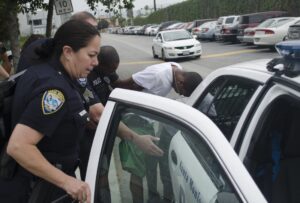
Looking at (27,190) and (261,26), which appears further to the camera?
(261,26)

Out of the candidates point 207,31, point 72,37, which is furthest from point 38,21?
point 72,37

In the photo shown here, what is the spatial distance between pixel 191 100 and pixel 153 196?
140 cm

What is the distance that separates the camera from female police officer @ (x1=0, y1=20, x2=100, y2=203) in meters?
2.01

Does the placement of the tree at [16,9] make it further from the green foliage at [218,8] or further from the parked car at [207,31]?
the green foliage at [218,8]

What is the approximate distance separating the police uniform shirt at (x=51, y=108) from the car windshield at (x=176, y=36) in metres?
19.6

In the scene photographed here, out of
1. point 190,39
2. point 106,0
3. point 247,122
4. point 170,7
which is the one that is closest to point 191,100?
point 247,122

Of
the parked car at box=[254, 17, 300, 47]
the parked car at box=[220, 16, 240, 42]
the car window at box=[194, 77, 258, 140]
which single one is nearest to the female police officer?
the car window at box=[194, 77, 258, 140]

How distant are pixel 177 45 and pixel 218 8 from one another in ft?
81.4

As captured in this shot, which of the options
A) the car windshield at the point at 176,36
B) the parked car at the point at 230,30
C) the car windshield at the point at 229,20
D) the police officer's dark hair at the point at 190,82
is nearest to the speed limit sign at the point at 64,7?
the police officer's dark hair at the point at 190,82

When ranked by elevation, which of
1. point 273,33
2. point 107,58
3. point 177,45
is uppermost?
point 107,58

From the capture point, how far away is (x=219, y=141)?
4.71 feet

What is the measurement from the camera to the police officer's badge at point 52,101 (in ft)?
6.67

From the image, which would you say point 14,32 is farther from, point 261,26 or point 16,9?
point 261,26

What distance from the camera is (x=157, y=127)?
6.03ft
